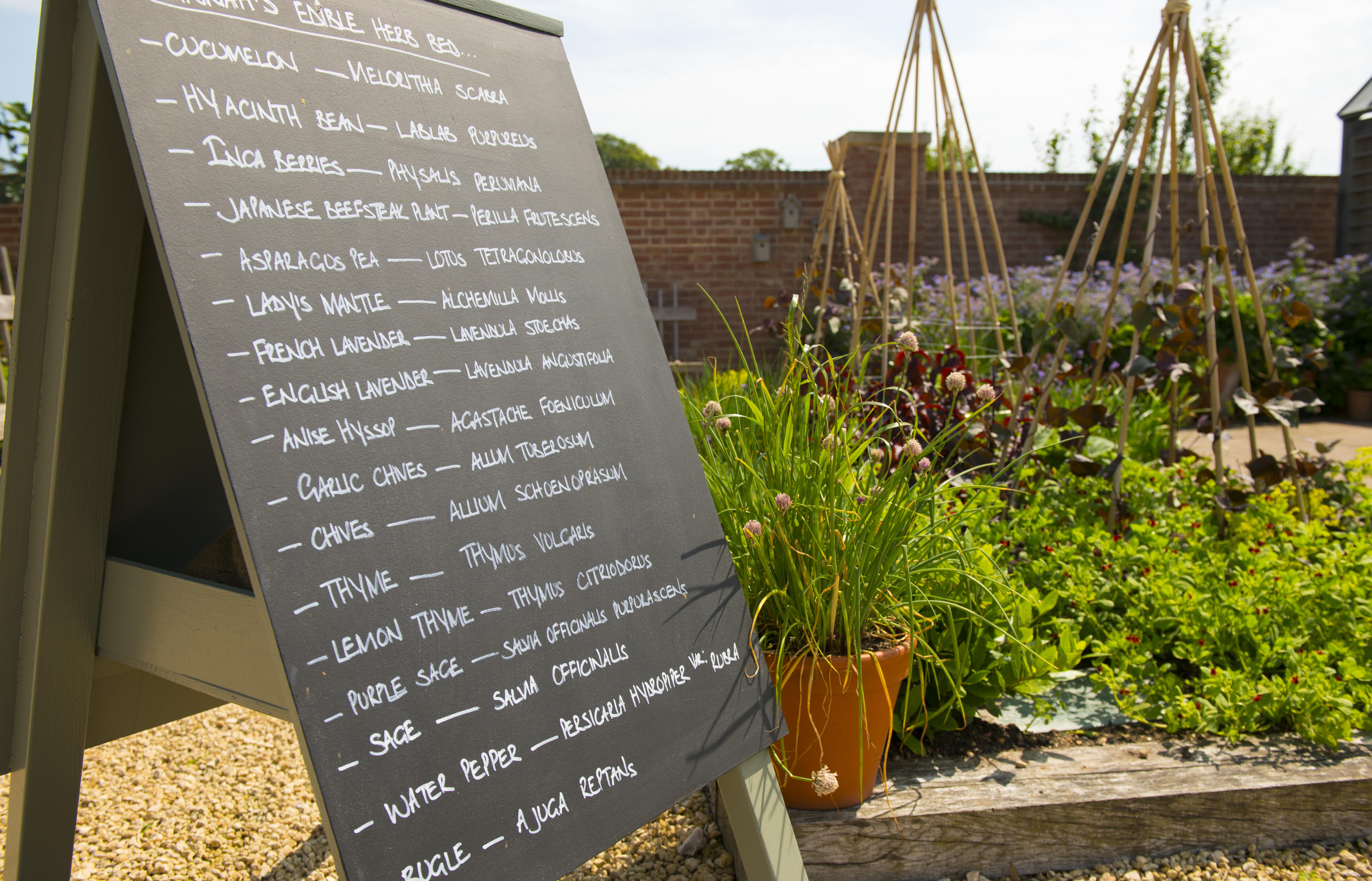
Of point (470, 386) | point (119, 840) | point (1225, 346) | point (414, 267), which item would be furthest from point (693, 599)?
point (1225, 346)

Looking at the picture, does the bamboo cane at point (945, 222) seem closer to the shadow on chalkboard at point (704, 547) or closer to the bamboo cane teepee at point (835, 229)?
the bamboo cane teepee at point (835, 229)

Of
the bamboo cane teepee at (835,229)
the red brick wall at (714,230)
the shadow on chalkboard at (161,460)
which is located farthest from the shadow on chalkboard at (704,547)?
the red brick wall at (714,230)

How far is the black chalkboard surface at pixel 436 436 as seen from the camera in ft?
3.10

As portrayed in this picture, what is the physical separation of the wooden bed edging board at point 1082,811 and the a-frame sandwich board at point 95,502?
40 cm

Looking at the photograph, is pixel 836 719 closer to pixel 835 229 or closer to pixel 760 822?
pixel 760 822

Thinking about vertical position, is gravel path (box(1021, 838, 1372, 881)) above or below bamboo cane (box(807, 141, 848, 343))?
below

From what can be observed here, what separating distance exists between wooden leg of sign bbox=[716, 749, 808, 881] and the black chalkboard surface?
5cm

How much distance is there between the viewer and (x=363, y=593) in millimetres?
980

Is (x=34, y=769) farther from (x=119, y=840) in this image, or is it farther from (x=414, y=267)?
(x=414, y=267)

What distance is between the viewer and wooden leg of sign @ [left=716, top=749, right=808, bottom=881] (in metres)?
1.31

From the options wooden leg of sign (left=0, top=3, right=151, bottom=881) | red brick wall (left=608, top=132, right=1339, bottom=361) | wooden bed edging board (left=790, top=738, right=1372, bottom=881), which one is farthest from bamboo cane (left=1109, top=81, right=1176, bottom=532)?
red brick wall (left=608, top=132, right=1339, bottom=361)

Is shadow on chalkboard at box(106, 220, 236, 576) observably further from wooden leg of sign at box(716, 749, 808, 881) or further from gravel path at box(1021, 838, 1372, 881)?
gravel path at box(1021, 838, 1372, 881)

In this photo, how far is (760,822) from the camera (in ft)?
4.31

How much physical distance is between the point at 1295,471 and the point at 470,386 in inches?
114
